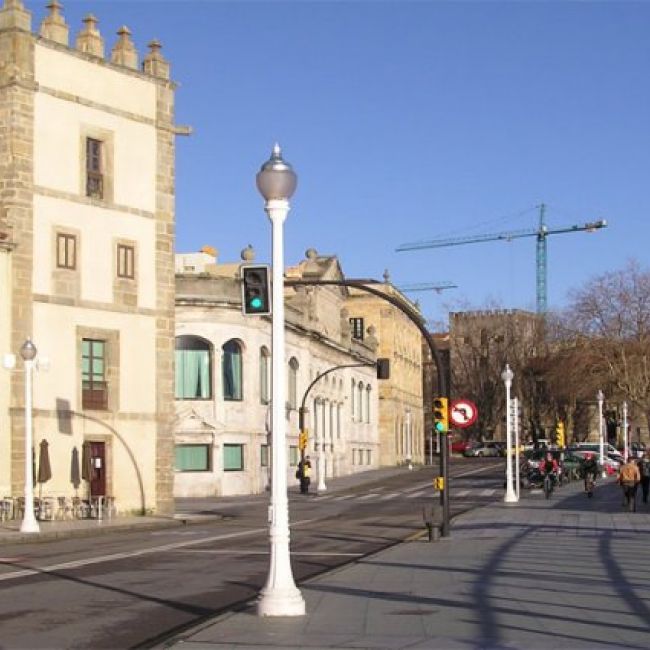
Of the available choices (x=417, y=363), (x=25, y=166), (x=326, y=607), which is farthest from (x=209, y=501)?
(x=417, y=363)

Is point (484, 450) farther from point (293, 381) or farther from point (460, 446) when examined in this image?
point (293, 381)

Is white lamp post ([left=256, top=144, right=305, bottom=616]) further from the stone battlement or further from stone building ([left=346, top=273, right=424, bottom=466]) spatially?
stone building ([left=346, top=273, right=424, bottom=466])

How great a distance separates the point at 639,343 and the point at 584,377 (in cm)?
412

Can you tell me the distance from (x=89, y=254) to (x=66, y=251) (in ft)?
3.14

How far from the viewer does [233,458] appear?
61281 mm

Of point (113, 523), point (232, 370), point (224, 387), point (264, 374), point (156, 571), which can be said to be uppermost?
point (232, 370)

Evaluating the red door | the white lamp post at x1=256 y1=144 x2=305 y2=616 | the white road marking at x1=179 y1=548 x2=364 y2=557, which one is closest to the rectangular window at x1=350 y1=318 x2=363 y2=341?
the red door

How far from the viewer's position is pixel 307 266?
7925 centimetres

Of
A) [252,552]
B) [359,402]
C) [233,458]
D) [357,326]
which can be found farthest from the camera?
[357,326]

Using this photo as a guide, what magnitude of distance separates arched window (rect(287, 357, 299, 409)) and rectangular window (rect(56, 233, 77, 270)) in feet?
98.8

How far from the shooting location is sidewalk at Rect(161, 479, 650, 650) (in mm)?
12086

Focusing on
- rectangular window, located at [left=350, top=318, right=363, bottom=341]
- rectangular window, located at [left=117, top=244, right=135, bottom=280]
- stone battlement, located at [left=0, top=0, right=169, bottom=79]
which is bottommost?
rectangular window, located at [left=117, top=244, right=135, bottom=280]

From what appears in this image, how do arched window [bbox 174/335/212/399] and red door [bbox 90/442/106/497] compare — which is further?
arched window [bbox 174/335/212/399]

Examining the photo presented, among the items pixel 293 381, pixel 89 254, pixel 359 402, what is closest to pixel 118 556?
pixel 89 254
